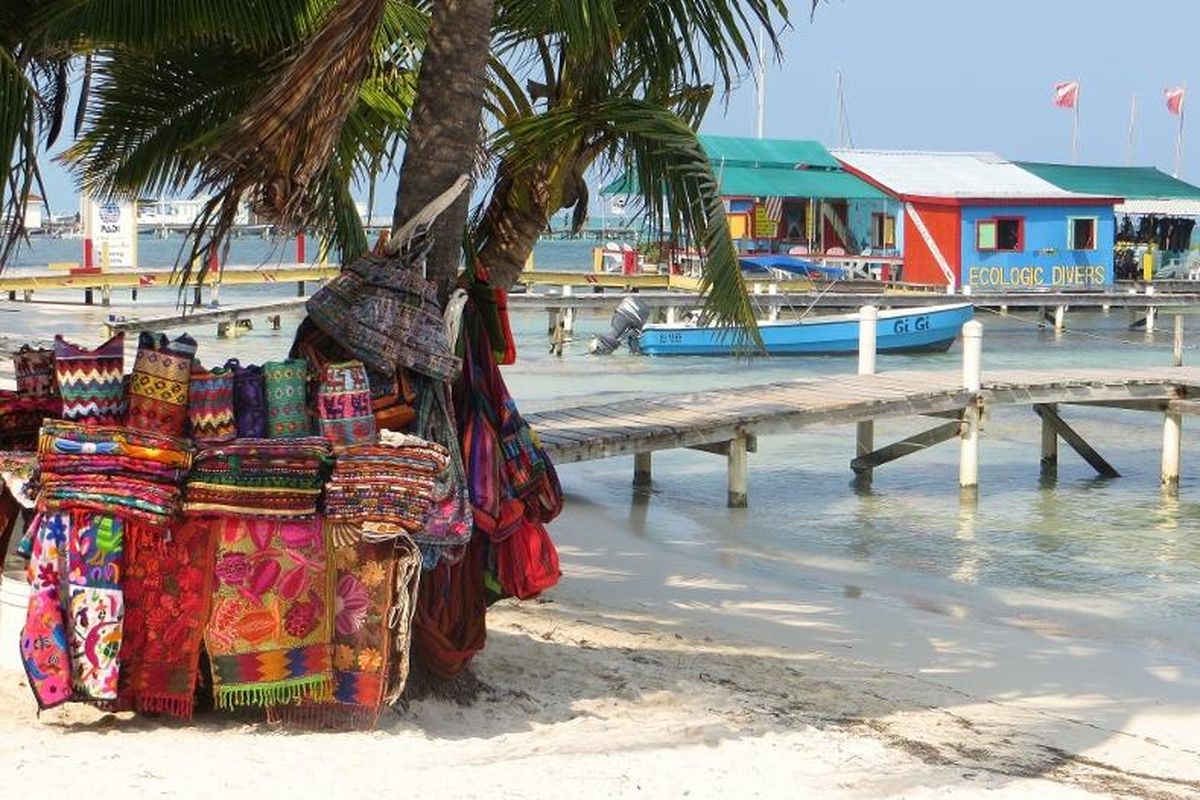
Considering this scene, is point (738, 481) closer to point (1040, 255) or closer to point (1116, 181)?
point (1040, 255)

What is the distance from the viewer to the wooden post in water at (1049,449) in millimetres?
16828

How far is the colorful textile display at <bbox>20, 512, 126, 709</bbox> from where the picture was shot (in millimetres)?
4910

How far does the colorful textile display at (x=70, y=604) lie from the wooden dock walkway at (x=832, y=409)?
684 cm

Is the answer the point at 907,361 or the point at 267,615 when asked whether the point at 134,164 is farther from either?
the point at 907,361

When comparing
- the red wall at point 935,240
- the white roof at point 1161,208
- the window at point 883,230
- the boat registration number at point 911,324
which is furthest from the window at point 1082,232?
the boat registration number at point 911,324

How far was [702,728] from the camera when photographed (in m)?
5.70

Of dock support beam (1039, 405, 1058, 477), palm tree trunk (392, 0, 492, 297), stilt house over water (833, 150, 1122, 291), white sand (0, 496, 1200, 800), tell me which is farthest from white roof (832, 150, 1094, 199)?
palm tree trunk (392, 0, 492, 297)

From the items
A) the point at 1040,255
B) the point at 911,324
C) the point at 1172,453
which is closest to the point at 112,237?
the point at 911,324

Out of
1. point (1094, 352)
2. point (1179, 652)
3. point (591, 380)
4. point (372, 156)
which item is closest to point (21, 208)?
point (372, 156)

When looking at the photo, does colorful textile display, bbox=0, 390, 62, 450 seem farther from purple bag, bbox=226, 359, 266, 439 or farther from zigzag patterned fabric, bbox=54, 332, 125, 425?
purple bag, bbox=226, 359, 266, 439

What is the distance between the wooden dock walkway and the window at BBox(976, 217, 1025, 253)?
19.8 meters

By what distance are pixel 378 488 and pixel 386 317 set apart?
24.5 inches

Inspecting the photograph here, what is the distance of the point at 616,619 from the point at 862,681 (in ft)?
5.25

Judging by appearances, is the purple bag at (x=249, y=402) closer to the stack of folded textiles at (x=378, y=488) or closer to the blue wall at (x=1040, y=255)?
the stack of folded textiles at (x=378, y=488)
